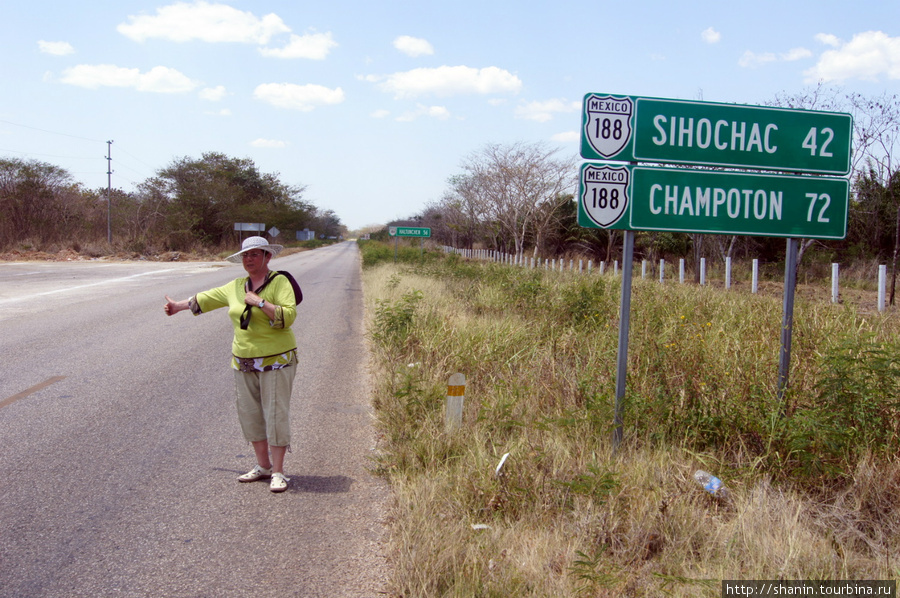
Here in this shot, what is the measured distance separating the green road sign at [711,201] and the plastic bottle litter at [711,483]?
1.66 meters

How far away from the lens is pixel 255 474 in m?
4.41

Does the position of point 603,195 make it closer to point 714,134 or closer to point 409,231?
point 714,134

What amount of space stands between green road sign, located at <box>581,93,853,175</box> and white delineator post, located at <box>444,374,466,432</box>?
1.83 meters

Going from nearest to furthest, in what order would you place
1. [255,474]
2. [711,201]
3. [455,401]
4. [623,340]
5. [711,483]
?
[711,483]
[255,474]
[623,340]
[711,201]
[455,401]

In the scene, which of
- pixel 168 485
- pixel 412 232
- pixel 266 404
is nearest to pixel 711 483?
pixel 266 404

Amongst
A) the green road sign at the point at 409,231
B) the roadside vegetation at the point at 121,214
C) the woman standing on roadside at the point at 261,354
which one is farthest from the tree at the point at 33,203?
the woman standing on roadside at the point at 261,354

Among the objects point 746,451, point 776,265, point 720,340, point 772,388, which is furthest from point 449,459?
point 776,265

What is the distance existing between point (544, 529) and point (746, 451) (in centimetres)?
178

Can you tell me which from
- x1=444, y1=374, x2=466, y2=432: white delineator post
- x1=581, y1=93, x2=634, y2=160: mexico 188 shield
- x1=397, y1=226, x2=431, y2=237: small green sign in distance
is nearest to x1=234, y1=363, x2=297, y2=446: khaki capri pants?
x1=444, y1=374, x2=466, y2=432: white delineator post

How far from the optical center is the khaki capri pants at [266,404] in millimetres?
4285

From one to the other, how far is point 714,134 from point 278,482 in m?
3.85

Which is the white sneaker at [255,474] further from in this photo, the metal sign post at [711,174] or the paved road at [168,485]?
the metal sign post at [711,174]

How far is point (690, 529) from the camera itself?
3373 millimetres

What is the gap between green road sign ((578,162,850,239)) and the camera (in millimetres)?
4543
